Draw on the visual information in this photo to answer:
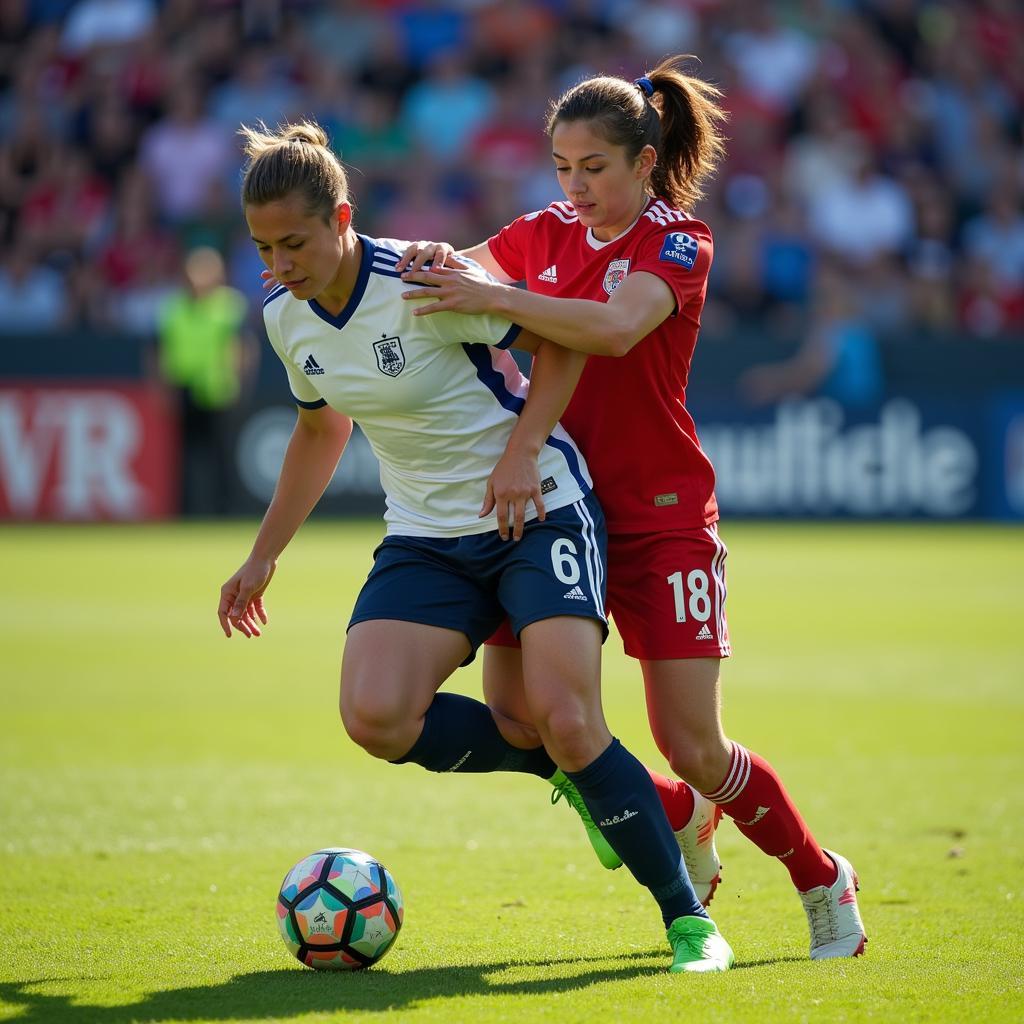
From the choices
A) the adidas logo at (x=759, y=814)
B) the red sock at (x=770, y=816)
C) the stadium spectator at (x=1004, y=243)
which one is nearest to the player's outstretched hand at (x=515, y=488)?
the red sock at (x=770, y=816)

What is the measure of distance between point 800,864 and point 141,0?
17624mm

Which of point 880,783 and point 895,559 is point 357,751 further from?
point 895,559

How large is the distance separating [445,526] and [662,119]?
1.29 metres

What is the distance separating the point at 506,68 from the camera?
19.4 m

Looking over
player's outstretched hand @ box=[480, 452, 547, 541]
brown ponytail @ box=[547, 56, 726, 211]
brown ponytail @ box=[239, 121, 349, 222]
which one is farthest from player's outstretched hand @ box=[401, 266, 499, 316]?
brown ponytail @ box=[547, 56, 726, 211]

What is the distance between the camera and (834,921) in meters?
4.29

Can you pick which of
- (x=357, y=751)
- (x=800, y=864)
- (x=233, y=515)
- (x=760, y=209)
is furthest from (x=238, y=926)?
(x=760, y=209)

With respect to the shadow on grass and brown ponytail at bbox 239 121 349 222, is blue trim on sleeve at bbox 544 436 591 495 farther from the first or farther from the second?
the shadow on grass

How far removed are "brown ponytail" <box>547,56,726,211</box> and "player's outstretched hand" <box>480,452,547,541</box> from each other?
88cm

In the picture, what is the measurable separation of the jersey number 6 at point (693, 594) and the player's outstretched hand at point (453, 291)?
0.87m

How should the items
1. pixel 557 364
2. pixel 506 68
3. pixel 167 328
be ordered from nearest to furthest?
pixel 557 364
pixel 167 328
pixel 506 68

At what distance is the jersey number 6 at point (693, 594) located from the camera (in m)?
4.30

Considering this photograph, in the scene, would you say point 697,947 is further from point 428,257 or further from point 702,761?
point 428,257

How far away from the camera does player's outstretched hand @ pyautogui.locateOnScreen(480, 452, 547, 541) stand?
421 cm
